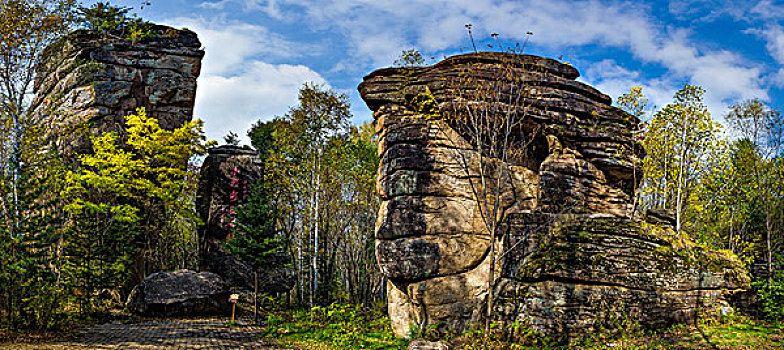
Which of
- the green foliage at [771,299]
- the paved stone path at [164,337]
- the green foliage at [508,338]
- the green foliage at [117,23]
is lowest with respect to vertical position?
the paved stone path at [164,337]

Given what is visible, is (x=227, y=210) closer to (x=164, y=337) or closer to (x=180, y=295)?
(x=180, y=295)

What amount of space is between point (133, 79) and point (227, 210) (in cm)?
1097

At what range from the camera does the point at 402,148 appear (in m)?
17.9

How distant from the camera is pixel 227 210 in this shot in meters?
29.7

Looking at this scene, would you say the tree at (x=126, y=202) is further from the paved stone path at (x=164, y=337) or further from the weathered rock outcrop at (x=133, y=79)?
the paved stone path at (x=164, y=337)

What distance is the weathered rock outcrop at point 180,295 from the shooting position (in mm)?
22625

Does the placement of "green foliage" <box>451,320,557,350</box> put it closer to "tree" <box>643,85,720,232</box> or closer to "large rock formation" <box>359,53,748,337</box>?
"large rock formation" <box>359,53,748,337</box>

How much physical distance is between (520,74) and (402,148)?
4833 mm

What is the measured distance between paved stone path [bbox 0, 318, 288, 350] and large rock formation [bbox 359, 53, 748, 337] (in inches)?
228

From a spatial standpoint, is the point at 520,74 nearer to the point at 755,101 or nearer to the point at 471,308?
the point at 471,308

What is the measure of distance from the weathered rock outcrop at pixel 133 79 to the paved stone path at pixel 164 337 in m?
16.0

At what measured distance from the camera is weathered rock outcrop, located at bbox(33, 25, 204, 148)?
31.2m

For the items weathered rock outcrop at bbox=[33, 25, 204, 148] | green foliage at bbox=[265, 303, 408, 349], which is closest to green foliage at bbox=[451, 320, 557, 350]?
green foliage at bbox=[265, 303, 408, 349]

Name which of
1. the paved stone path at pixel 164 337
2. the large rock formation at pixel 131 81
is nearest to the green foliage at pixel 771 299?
the paved stone path at pixel 164 337
